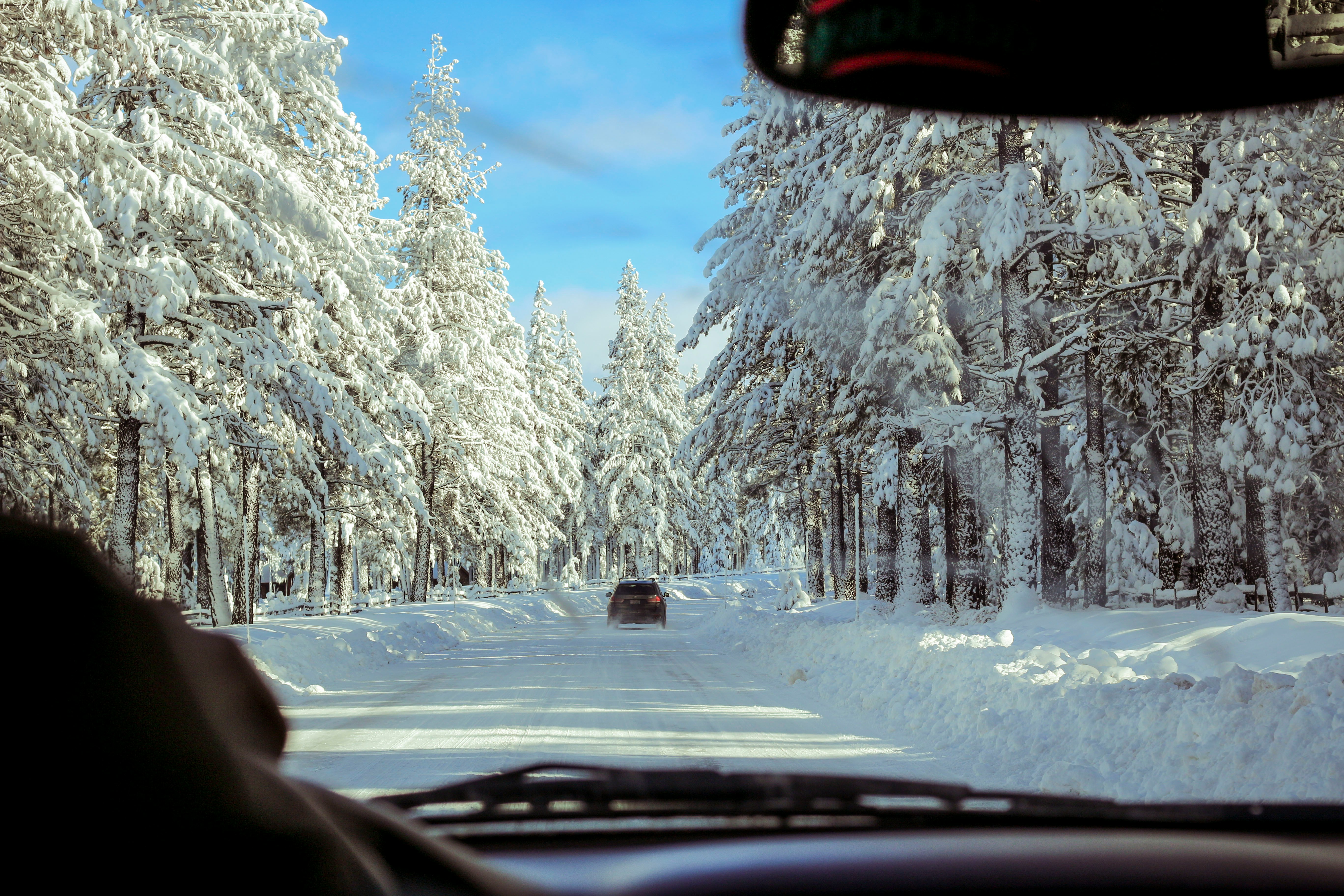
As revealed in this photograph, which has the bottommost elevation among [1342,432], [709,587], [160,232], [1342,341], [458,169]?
[709,587]

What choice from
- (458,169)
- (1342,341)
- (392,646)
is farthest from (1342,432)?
(458,169)

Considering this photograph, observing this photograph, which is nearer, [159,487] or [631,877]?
[631,877]

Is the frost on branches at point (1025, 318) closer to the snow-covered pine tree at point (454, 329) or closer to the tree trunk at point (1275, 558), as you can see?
the tree trunk at point (1275, 558)

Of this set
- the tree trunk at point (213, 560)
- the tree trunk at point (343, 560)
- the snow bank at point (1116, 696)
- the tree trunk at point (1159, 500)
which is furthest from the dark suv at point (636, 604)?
the tree trunk at point (1159, 500)

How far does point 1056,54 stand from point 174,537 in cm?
3361

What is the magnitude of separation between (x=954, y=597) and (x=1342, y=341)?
10197 millimetres

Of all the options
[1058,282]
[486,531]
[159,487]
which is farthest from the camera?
[486,531]

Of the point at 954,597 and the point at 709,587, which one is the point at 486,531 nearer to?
the point at 709,587

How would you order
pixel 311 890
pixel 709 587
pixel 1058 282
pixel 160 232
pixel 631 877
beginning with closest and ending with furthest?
pixel 311 890, pixel 631 877, pixel 160 232, pixel 1058 282, pixel 709 587

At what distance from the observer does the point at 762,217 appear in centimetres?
2686

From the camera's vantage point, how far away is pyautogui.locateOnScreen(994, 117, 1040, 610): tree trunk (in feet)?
63.1

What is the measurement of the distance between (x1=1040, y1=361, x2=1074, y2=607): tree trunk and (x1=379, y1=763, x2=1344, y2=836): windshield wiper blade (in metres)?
17.4

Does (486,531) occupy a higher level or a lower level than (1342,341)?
lower

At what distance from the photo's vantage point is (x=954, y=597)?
26.2 metres
